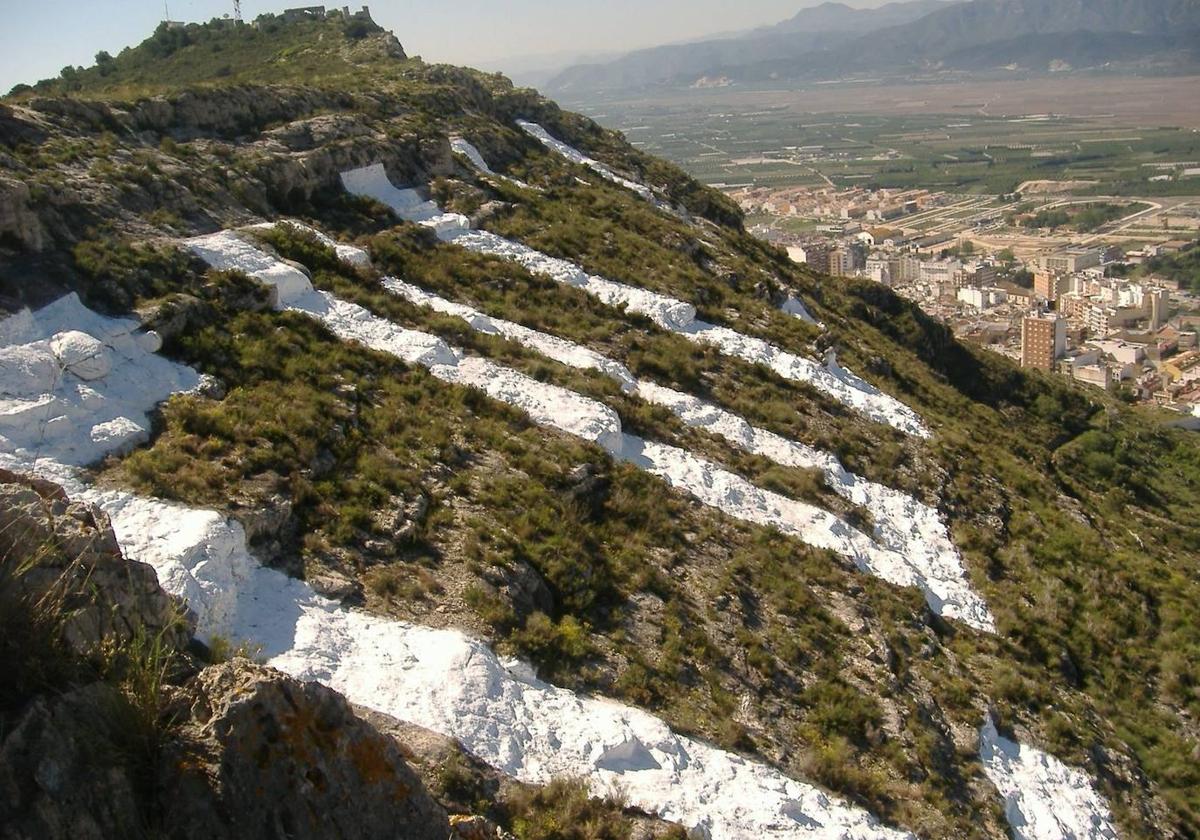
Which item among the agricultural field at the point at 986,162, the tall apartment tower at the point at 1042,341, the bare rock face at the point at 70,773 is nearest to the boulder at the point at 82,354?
the bare rock face at the point at 70,773

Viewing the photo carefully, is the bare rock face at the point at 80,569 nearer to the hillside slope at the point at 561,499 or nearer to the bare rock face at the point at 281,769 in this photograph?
the bare rock face at the point at 281,769

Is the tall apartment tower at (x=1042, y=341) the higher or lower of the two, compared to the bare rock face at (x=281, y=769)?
lower

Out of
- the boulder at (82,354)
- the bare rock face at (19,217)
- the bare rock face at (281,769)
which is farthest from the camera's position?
the bare rock face at (19,217)

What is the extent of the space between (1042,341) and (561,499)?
55.8m

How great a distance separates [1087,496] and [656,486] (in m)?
12.2

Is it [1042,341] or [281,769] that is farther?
[1042,341]

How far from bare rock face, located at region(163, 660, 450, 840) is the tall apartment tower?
5967 cm

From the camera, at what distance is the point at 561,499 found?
10.7 m

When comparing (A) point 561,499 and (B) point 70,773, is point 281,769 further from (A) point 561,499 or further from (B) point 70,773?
(A) point 561,499

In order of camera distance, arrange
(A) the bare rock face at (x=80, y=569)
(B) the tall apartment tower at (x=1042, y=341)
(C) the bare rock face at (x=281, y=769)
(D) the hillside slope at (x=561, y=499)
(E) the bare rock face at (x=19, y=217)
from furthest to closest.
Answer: (B) the tall apartment tower at (x=1042, y=341) < (E) the bare rock face at (x=19, y=217) < (D) the hillside slope at (x=561, y=499) < (A) the bare rock face at (x=80, y=569) < (C) the bare rock face at (x=281, y=769)

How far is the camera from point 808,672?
9.42 meters

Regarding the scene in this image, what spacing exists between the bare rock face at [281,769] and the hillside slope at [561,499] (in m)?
2.05

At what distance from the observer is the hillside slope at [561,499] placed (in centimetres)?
775

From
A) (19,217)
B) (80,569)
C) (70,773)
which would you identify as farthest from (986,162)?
(70,773)
